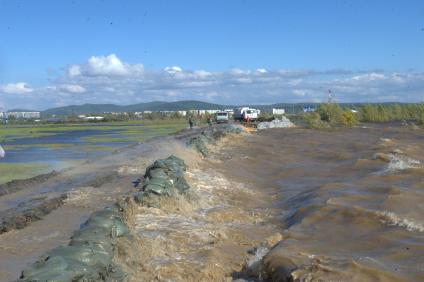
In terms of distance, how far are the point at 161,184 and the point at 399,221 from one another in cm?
549

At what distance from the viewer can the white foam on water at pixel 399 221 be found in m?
10.9

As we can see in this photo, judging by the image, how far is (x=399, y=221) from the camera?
451 inches

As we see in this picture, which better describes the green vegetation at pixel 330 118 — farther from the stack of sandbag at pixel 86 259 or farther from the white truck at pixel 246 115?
the stack of sandbag at pixel 86 259

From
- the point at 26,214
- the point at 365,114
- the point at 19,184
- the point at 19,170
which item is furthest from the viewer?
the point at 365,114

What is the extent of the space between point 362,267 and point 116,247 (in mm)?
3692

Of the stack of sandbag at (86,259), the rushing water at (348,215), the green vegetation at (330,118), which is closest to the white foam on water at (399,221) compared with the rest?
the rushing water at (348,215)

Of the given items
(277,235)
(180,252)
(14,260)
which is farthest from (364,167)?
(14,260)

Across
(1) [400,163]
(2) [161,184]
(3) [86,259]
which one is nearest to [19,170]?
(2) [161,184]

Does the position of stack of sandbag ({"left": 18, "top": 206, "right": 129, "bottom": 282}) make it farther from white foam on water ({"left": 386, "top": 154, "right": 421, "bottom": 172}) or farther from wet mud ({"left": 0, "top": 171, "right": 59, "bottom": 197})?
white foam on water ({"left": 386, "top": 154, "right": 421, "bottom": 172})

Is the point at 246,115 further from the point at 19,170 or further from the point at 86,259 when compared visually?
the point at 86,259

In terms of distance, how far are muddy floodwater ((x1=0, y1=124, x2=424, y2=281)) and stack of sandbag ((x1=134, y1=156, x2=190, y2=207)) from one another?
0.96 ft

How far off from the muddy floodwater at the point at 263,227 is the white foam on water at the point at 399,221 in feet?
0.07

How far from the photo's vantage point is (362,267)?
25.7 feet

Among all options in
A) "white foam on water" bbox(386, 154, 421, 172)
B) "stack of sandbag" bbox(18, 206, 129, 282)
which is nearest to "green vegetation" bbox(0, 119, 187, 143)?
"white foam on water" bbox(386, 154, 421, 172)
